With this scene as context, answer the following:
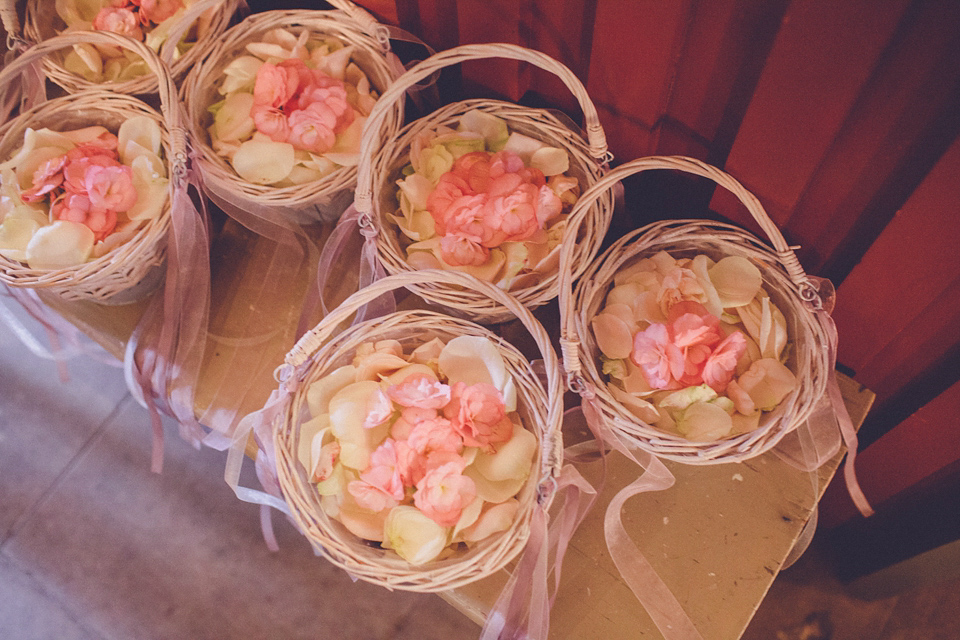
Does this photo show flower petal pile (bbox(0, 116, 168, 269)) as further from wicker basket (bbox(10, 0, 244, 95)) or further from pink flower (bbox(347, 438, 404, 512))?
pink flower (bbox(347, 438, 404, 512))

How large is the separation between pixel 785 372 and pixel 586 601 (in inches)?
17.5

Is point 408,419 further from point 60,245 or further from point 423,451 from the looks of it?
point 60,245

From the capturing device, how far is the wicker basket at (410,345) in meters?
0.80

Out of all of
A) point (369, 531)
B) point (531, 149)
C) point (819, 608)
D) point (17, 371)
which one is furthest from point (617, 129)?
point (17, 371)

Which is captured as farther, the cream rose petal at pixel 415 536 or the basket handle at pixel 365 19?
the basket handle at pixel 365 19

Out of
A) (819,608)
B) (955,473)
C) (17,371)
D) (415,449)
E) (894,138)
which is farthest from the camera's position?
(17,371)

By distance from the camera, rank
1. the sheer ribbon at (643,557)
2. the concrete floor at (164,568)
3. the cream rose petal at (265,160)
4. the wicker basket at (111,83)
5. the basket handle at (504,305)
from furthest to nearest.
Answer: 1. the concrete floor at (164,568)
2. the wicker basket at (111,83)
3. the cream rose petal at (265,160)
4. the sheer ribbon at (643,557)
5. the basket handle at (504,305)

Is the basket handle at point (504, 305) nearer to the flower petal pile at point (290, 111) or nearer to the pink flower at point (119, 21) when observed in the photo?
the flower petal pile at point (290, 111)

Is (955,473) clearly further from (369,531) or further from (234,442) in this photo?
(234,442)

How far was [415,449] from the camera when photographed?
86 cm

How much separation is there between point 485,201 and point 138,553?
45.4 inches

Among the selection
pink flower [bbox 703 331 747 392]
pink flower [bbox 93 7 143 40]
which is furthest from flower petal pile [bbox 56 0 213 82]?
pink flower [bbox 703 331 747 392]

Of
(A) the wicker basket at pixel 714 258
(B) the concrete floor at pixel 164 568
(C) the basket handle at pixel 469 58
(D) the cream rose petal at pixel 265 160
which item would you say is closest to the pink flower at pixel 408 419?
(A) the wicker basket at pixel 714 258

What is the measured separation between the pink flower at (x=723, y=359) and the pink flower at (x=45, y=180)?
3.33 ft
